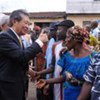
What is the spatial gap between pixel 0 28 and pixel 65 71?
2.15m

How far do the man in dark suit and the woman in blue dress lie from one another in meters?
0.29

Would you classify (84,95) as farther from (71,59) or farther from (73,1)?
(73,1)

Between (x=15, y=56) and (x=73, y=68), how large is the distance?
2.28ft

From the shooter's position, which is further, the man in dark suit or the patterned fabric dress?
the patterned fabric dress

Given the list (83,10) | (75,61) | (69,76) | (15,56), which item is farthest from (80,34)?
(83,10)

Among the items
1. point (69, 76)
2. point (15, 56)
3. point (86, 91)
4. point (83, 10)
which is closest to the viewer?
point (86, 91)

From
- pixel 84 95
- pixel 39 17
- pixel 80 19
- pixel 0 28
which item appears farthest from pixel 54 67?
pixel 39 17

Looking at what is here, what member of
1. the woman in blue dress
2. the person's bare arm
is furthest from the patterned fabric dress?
the person's bare arm

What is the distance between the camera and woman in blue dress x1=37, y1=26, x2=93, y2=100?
4770 millimetres

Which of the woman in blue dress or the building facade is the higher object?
the woman in blue dress

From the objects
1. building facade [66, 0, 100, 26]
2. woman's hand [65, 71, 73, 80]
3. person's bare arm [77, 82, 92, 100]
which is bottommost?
building facade [66, 0, 100, 26]

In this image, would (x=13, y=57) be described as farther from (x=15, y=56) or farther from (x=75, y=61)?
(x=75, y=61)

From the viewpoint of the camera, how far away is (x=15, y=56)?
15.2ft

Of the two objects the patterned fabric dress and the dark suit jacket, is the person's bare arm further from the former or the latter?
the dark suit jacket
